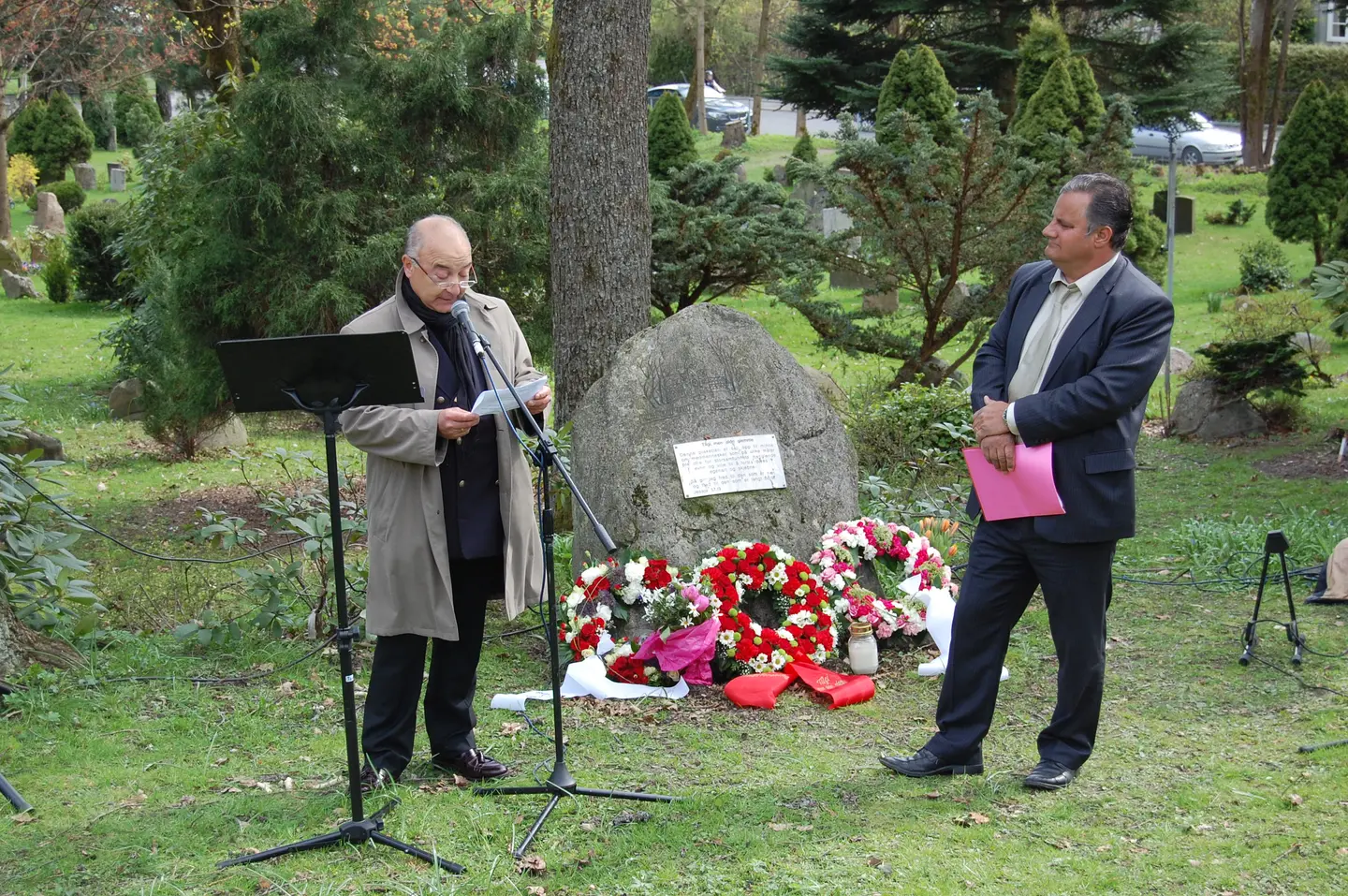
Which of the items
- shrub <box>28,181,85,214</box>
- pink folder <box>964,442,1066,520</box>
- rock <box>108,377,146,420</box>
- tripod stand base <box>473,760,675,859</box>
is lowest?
tripod stand base <box>473,760,675,859</box>

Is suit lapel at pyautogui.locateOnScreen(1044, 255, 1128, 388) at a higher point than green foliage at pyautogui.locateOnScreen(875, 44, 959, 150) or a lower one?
lower

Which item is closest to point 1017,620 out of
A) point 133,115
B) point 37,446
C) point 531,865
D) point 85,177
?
point 531,865

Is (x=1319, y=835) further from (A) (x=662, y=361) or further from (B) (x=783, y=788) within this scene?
(A) (x=662, y=361)

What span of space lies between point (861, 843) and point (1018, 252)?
765 cm

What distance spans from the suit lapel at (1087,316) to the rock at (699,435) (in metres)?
2.12

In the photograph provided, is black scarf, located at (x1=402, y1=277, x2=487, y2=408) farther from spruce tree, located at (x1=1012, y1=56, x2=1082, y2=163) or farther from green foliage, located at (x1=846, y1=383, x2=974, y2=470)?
spruce tree, located at (x1=1012, y1=56, x2=1082, y2=163)

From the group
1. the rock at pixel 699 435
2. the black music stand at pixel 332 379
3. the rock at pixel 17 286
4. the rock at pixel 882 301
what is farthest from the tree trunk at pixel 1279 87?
the black music stand at pixel 332 379

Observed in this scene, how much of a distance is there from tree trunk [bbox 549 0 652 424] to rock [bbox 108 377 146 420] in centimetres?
682

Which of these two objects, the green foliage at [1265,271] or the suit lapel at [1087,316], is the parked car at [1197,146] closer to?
the green foliage at [1265,271]

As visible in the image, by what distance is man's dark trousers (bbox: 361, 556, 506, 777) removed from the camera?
4.48 metres

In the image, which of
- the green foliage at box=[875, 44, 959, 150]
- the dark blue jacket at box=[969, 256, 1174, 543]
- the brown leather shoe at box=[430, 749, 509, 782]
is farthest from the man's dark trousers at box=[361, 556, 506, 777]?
the green foliage at box=[875, 44, 959, 150]

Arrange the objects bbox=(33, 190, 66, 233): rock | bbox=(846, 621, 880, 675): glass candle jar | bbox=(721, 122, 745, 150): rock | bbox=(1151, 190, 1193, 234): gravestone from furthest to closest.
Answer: bbox=(721, 122, 745, 150): rock → bbox=(33, 190, 66, 233): rock → bbox=(1151, 190, 1193, 234): gravestone → bbox=(846, 621, 880, 675): glass candle jar

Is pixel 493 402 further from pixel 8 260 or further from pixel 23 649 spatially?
pixel 8 260

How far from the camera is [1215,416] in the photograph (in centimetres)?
1165
